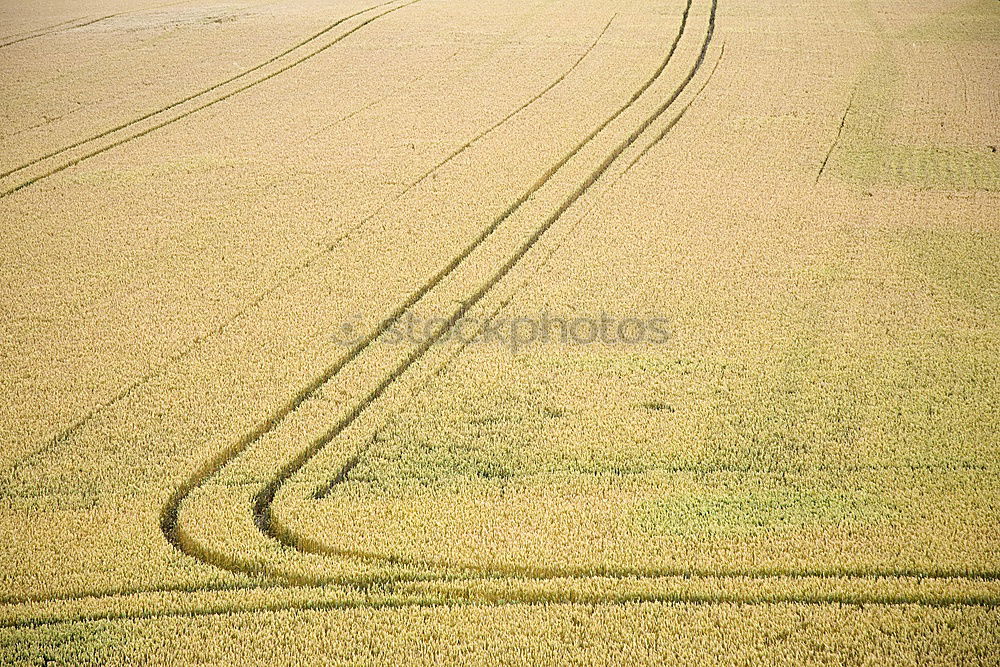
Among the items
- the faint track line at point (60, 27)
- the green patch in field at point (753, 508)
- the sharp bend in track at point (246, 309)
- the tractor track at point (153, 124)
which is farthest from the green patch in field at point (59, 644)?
the faint track line at point (60, 27)

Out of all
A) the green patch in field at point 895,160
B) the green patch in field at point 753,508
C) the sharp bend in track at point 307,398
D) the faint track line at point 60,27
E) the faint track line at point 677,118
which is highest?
the faint track line at point 60,27

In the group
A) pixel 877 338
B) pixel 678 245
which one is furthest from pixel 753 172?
pixel 877 338

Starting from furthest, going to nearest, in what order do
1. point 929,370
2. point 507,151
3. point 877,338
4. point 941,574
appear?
point 507,151 → point 877,338 → point 929,370 → point 941,574

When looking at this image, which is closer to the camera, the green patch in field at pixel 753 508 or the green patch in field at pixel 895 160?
the green patch in field at pixel 753 508

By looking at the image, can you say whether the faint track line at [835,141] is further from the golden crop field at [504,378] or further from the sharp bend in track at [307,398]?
the sharp bend in track at [307,398]

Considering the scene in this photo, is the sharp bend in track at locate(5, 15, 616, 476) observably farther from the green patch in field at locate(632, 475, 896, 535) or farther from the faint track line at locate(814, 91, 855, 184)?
the faint track line at locate(814, 91, 855, 184)

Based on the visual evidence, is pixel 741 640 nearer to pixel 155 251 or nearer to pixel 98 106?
pixel 155 251

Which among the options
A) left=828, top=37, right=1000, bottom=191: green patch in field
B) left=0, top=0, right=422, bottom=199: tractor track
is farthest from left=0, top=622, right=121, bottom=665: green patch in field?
left=828, top=37, right=1000, bottom=191: green patch in field

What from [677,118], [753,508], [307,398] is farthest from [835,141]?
[307,398]
